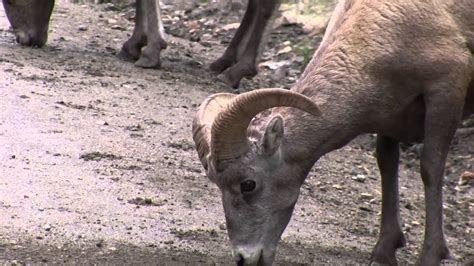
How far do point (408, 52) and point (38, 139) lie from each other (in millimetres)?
2958

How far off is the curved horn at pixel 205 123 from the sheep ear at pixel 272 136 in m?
0.25

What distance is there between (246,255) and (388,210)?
45.6 inches

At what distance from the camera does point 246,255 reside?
5.33 meters

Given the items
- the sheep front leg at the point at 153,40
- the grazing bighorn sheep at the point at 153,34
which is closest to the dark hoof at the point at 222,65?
the grazing bighorn sheep at the point at 153,34

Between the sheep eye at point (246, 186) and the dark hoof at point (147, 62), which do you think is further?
the dark hoof at point (147, 62)

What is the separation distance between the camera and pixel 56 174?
6.81 m

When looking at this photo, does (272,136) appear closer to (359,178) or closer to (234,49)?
(359,178)

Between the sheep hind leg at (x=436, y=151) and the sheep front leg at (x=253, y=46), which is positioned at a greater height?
the sheep hind leg at (x=436, y=151)

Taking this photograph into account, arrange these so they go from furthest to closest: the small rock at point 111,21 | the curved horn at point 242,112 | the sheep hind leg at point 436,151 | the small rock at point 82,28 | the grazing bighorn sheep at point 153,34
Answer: the small rock at point 111,21 < the small rock at point 82,28 < the grazing bighorn sheep at point 153,34 < the sheep hind leg at point 436,151 < the curved horn at point 242,112

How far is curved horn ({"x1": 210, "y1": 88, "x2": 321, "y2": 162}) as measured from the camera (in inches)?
199

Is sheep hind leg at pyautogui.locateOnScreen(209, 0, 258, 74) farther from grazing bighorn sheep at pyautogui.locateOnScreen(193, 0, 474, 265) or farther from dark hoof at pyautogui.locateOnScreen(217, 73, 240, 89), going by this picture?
grazing bighorn sheep at pyautogui.locateOnScreen(193, 0, 474, 265)

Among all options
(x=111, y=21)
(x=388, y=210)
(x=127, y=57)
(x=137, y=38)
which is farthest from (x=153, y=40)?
(x=388, y=210)

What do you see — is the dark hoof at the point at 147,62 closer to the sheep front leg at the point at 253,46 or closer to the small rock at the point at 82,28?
the sheep front leg at the point at 253,46

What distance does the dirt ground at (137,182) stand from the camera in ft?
19.3
